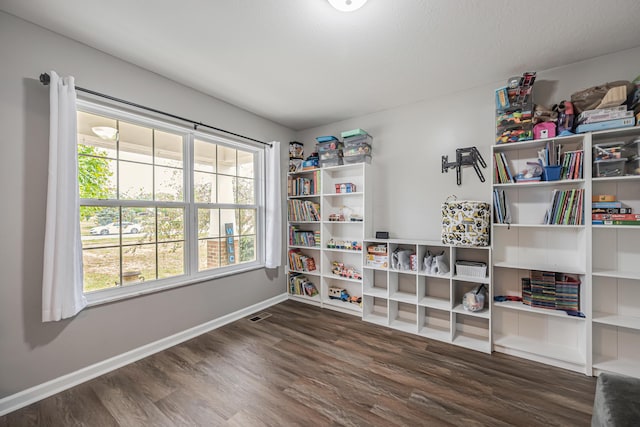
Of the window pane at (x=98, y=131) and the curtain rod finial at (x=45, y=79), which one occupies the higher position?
the curtain rod finial at (x=45, y=79)

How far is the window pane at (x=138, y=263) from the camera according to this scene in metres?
2.21

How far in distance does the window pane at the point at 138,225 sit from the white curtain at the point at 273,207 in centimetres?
133

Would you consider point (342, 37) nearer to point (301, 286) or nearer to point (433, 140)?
point (433, 140)

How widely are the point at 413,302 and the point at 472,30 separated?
2377 millimetres

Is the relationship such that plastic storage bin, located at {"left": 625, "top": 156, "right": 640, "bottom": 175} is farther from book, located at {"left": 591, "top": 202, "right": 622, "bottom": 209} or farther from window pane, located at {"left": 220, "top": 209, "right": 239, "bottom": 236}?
window pane, located at {"left": 220, "top": 209, "right": 239, "bottom": 236}

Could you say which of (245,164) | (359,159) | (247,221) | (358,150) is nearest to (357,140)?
(358,150)

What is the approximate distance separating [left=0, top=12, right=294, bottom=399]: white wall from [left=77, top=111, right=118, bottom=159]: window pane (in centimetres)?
23

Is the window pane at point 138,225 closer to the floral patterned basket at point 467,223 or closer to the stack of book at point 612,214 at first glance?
the floral patterned basket at point 467,223

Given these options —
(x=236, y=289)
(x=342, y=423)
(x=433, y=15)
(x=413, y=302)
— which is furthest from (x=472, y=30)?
(x=236, y=289)

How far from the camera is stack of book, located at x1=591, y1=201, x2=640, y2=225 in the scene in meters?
1.82

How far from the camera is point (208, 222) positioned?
9.36ft

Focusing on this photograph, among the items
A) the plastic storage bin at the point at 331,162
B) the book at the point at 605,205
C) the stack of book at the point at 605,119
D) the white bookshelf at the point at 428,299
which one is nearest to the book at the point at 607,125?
the stack of book at the point at 605,119

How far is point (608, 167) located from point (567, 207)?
1.21 feet

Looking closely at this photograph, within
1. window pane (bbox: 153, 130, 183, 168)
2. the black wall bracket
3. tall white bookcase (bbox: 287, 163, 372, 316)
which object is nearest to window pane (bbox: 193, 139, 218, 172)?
window pane (bbox: 153, 130, 183, 168)
